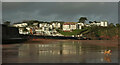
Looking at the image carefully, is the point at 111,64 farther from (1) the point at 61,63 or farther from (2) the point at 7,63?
(2) the point at 7,63

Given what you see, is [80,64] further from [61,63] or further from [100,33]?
[100,33]

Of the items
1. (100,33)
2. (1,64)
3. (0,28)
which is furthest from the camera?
(100,33)

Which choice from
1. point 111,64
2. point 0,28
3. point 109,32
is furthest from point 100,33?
point 111,64

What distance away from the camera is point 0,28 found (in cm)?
5347

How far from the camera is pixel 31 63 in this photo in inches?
466

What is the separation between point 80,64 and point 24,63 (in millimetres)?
3890

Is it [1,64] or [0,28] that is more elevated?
[0,28]

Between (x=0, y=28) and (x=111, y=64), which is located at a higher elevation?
(x=0, y=28)

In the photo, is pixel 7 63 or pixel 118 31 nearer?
pixel 7 63

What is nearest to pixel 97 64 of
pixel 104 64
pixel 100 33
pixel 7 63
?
pixel 104 64

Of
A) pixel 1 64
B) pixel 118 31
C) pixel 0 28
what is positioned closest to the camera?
pixel 1 64

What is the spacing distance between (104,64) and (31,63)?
198 inches

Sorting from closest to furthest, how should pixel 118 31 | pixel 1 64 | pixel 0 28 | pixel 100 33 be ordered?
pixel 1 64, pixel 0 28, pixel 118 31, pixel 100 33

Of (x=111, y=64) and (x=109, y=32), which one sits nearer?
(x=111, y=64)
